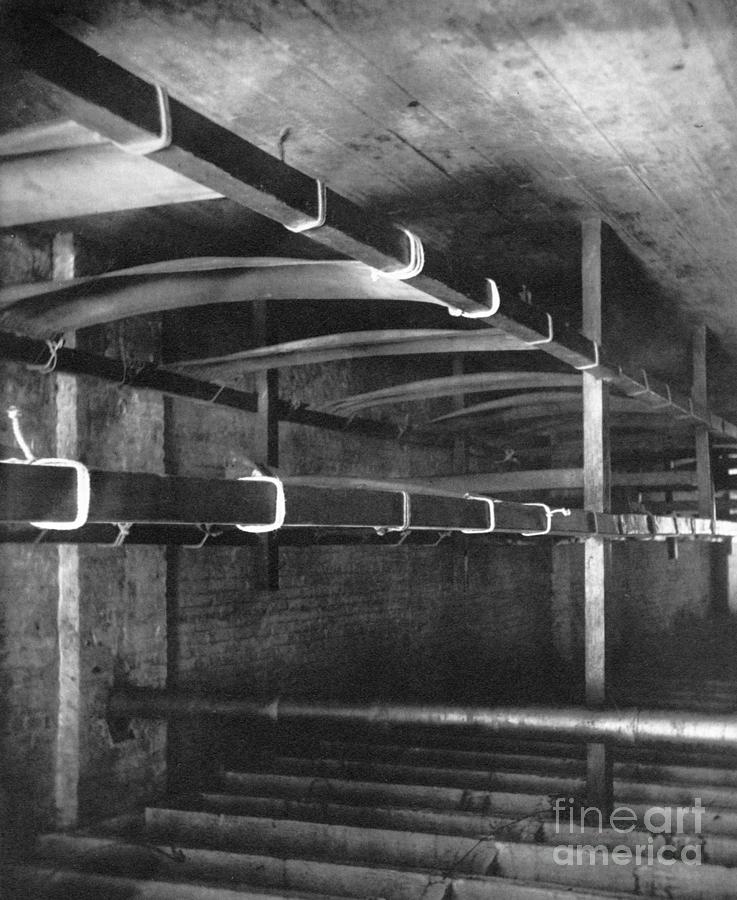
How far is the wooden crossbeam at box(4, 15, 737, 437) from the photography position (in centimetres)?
117

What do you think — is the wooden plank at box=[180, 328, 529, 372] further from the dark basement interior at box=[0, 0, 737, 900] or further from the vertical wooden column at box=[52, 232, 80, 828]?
the vertical wooden column at box=[52, 232, 80, 828]

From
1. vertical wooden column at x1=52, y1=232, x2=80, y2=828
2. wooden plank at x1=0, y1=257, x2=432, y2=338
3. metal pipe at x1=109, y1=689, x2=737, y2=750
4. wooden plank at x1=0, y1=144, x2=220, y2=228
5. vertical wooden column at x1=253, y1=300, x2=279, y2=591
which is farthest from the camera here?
vertical wooden column at x1=253, y1=300, x2=279, y2=591

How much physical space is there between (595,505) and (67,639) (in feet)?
7.27

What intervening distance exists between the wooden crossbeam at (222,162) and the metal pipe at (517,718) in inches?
57.7

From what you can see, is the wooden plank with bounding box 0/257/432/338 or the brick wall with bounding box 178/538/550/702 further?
the brick wall with bounding box 178/538/550/702

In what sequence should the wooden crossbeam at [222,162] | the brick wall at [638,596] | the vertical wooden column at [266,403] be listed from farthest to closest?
the brick wall at [638,596], the vertical wooden column at [266,403], the wooden crossbeam at [222,162]

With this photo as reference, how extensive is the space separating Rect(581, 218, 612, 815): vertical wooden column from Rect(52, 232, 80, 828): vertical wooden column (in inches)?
80.3

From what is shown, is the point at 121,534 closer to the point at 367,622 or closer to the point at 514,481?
the point at 514,481

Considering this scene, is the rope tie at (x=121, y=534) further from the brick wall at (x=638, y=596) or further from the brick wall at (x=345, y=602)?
the brick wall at (x=638, y=596)

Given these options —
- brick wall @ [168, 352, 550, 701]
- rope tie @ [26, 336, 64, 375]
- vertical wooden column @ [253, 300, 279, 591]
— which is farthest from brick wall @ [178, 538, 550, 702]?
rope tie @ [26, 336, 64, 375]

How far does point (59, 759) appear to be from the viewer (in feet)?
12.3

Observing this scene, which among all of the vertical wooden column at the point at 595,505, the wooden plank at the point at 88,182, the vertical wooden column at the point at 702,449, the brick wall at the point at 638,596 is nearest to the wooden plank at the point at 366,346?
the vertical wooden column at the point at 595,505

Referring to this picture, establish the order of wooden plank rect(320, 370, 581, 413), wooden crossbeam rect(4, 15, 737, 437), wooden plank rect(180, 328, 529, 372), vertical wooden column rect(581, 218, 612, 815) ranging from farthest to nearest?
wooden plank rect(320, 370, 581, 413)
vertical wooden column rect(581, 218, 612, 815)
wooden plank rect(180, 328, 529, 372)
wooden crossbeam rect(4, 15, 737, 437)

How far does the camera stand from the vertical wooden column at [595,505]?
333 cm
